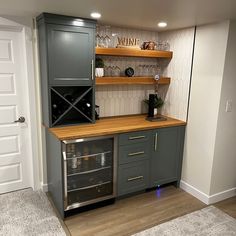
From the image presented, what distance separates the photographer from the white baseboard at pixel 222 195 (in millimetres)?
2978

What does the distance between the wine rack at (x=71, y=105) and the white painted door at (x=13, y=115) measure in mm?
426

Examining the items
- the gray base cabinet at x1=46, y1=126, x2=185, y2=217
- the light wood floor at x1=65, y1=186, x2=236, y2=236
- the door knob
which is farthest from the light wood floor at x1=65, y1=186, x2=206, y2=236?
the door knob

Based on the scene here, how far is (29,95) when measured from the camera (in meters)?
2.89

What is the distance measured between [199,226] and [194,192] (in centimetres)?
64

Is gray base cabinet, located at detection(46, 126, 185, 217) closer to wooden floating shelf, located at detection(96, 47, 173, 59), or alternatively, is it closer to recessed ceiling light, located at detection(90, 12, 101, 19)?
wooden floating shelf, located at detection(96, 47, 173, 59)

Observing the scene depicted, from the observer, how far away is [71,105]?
2801 mm

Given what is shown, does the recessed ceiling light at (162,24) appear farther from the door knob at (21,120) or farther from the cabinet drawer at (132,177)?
the door knob at (21,120)

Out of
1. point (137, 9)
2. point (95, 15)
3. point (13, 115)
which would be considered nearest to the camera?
point (137, 9)

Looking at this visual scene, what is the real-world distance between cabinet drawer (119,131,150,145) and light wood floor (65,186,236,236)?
80 cm

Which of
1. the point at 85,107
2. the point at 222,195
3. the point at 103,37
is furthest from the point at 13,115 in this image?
the point at 222,195

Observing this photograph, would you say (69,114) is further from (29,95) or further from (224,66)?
(224,66)

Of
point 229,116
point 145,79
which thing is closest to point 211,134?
point 229,116

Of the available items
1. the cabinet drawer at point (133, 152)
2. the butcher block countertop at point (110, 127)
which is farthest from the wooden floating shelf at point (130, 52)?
the cabinet drawer at point (133, 152)

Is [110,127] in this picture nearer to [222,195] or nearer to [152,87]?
[152,87]
